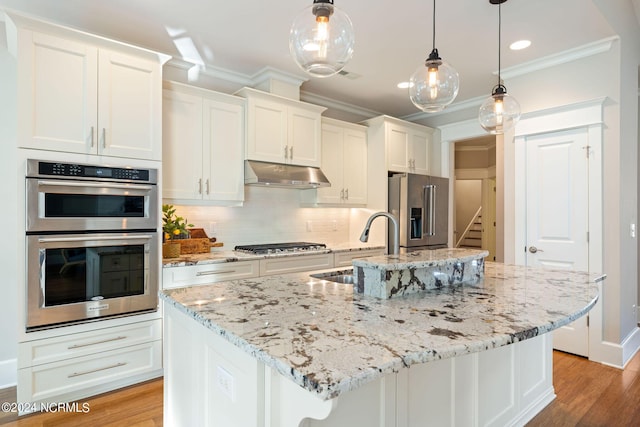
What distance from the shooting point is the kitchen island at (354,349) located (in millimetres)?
929

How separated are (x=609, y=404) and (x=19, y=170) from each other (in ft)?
13.3

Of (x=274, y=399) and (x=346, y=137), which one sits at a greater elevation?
(x=346, y=137)

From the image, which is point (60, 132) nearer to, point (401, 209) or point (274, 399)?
point (274, 399)

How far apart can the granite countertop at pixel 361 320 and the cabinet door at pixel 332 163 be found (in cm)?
234

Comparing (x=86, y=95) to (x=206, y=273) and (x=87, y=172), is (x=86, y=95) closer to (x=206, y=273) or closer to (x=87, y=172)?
(x=87, y=172)

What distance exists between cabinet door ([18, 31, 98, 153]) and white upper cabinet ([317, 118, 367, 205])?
2280mm

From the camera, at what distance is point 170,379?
1708 mm

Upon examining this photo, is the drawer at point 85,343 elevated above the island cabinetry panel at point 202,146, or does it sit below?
below

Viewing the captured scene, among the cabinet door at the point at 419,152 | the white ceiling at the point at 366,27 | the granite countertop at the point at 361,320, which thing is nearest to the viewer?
the granite countertop at the point at 361,320

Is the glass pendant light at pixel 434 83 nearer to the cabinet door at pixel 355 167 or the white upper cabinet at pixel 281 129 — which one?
the white upper cabinet at pixel 281 129

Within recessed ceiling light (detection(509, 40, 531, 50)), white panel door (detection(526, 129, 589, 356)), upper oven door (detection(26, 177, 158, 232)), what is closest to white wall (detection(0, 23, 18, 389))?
upper oven door (detection(26, 177, 158, 232))

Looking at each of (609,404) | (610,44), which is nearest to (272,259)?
(609,404)

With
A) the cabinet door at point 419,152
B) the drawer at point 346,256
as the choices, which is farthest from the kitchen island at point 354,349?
the cabinet door at point 419,152

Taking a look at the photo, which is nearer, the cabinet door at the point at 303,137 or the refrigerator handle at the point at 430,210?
the cabinet door at the point at 303,137
